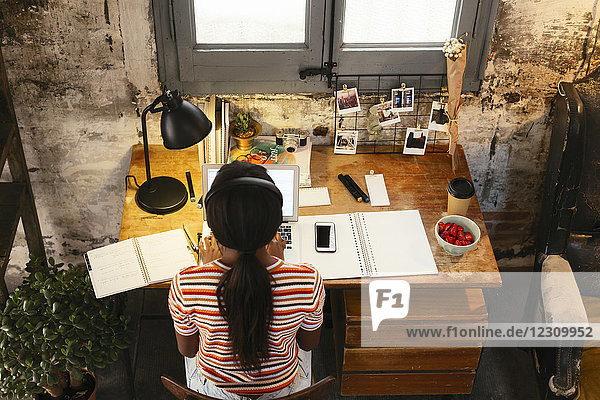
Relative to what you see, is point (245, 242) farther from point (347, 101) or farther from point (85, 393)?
point (85, 393)

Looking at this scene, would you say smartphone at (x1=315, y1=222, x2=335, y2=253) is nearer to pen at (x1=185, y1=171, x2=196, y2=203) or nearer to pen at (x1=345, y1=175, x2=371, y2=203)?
pen at (x1=345, y1=175, x2=371, y2=203)

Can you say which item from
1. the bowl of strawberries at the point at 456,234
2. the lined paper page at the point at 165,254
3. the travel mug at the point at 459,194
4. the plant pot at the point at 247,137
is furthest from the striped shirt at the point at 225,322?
the plant pot at the point at 247,137

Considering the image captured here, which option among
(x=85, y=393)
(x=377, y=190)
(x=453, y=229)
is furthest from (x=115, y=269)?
(x=453, y=229)

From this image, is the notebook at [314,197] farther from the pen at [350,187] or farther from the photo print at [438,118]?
the photo print at [438,118]

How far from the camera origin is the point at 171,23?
7.55ft

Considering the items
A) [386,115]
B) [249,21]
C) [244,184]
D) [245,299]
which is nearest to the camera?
[244,184]

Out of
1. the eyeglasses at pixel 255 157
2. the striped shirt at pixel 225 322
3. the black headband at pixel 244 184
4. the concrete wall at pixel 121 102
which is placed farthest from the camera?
the eyeglasses at pixel 255 157

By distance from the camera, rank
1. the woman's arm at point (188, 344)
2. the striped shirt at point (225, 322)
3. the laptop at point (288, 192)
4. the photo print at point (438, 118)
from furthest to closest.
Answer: the photo print at point (438, 118) < the laptop at point (288, 192) < the woman's arm at point (188, 344) < the striped shirt at point (225, 322)

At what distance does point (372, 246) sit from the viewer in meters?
Answer: 2.20

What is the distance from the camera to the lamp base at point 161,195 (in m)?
2.32

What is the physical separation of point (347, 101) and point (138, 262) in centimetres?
101

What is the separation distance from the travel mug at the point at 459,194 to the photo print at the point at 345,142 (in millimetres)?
472

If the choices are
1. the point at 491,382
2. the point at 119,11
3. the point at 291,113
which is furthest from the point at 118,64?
the point at 491,382

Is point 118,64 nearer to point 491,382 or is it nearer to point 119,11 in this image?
point 119,11
